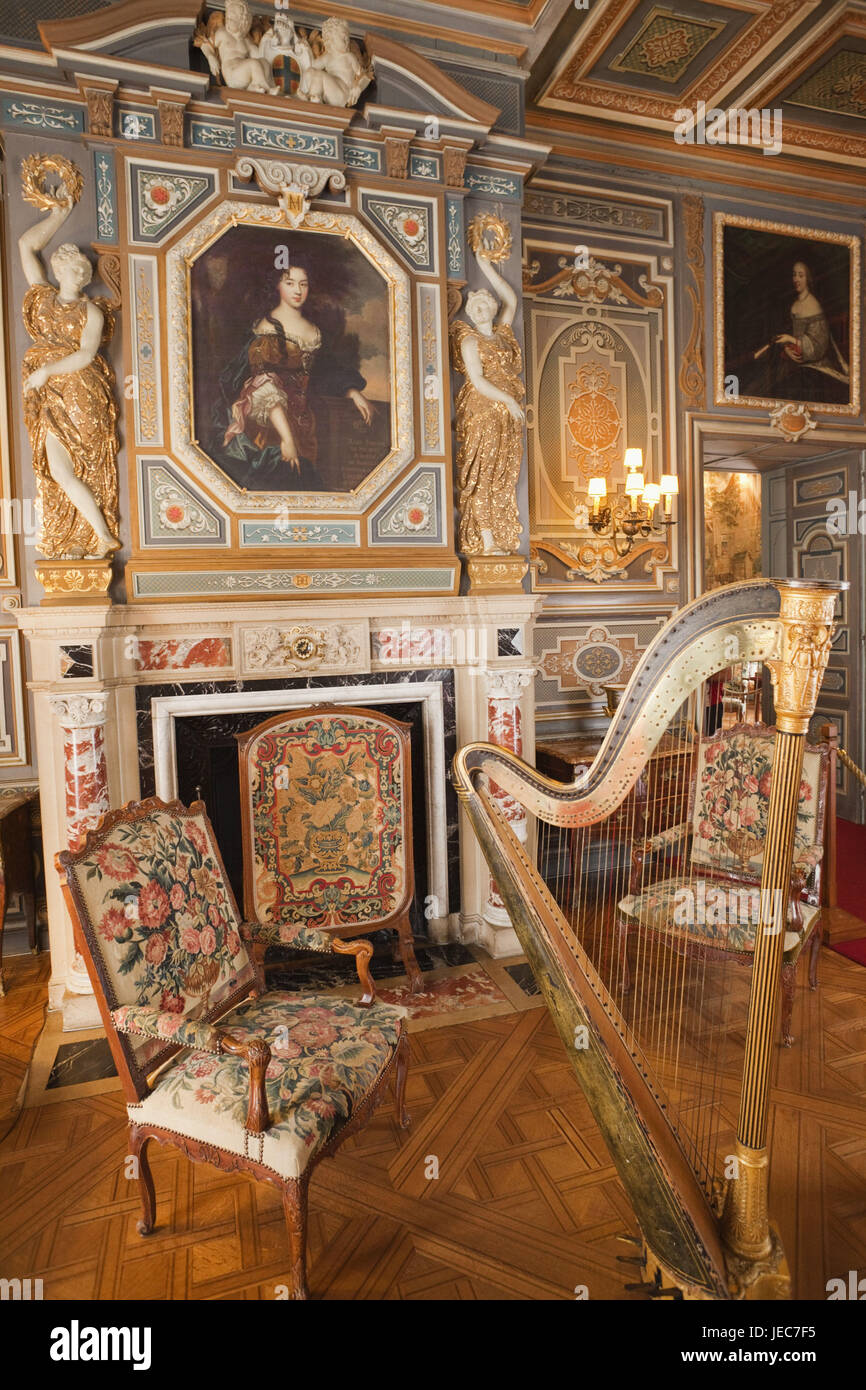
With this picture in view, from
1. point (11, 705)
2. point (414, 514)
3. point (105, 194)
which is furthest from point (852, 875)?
point (105, 194)

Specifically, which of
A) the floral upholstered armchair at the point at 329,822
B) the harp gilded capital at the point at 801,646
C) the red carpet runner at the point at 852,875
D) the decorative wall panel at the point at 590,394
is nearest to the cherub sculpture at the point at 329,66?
the decorative wall panel at the point at 590,394

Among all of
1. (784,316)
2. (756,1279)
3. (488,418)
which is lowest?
(756,1279)

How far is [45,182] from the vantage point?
3.00m

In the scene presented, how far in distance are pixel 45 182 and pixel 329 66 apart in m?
1.30

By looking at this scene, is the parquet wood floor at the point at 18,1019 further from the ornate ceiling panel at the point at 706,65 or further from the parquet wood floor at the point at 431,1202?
the ornate ceiling panel at the point at 706,65

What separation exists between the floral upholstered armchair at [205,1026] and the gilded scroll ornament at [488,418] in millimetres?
2017

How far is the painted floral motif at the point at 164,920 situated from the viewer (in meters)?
1.89

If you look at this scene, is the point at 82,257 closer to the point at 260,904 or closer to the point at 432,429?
the point at 432,429

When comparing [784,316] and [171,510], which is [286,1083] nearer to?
[171,510]

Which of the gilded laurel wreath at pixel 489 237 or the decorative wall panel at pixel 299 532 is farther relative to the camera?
the gilded laurel wreath at pixel 489 237

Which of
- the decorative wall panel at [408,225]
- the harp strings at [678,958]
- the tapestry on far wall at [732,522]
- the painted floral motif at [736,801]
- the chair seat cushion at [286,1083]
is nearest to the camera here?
the chair seat cushion at [286,1083]

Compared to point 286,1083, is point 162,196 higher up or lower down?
higher up

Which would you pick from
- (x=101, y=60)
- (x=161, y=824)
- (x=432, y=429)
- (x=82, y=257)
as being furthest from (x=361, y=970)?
(x=101, y=60)

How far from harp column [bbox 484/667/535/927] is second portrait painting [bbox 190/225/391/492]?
44.8 inches
